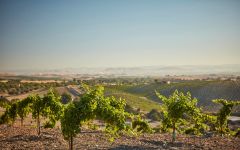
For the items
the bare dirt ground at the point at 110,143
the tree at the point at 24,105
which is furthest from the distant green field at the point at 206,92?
the bare dirt ground at the point at 110,143

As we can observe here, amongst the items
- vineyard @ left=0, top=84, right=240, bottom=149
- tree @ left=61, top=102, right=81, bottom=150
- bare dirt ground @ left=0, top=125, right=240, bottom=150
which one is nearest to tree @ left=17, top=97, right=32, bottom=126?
vineyard @ left=0, top=84, right=240, bottom=149

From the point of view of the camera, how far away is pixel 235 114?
3191 inches

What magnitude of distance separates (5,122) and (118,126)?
38240 mm

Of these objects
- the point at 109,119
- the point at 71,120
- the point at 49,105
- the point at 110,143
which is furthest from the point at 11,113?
the point at 109,119

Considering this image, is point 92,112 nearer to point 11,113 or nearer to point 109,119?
point 109,119

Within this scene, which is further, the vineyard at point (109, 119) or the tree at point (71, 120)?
the tree at point (71, 120)

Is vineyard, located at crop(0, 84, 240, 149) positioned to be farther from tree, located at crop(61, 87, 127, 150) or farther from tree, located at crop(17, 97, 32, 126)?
tree, located at crop(17, 97, 32, 126)

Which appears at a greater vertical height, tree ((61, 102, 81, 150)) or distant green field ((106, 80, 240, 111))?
tree ((61, 102, 81, 150))

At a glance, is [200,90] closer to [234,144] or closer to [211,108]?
[211,108]

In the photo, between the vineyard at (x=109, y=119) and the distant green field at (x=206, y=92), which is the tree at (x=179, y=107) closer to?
the vineyard at (x=109, y=119)

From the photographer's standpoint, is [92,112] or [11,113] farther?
[11,113]

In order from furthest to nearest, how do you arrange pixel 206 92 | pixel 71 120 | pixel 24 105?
pixel 206 92 < pixel 24 105 < pixel 71 120

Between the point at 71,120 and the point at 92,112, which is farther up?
the point at 92,112

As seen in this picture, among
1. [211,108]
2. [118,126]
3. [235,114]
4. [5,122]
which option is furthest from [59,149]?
[211,108]
